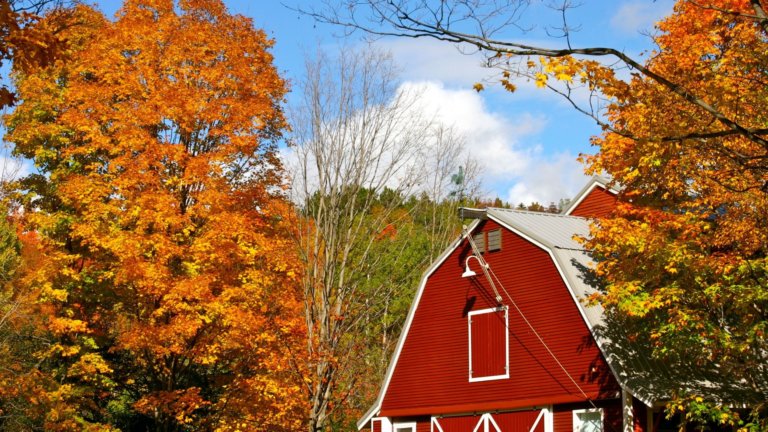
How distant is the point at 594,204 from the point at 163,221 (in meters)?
14.0

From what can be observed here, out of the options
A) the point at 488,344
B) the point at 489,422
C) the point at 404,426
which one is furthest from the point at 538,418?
the point at 404,426

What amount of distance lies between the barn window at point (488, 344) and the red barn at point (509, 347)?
29mm

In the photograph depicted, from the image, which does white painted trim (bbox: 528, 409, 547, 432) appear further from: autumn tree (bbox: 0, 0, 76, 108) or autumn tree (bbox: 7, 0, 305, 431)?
autumn tree (bbox: 0, 0, 76, 108)

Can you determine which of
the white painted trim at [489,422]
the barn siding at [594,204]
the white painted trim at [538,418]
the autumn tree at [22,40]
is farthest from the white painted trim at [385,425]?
the autumn tree at [22,40]

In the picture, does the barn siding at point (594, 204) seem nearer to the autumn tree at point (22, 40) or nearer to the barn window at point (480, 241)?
the barn window at point (480, 241)

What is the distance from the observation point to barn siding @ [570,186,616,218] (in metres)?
29.7

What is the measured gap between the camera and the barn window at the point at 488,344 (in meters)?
24.4

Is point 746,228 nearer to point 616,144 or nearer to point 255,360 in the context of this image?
point 616,144

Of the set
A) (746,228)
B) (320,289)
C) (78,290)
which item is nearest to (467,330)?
(320,289)

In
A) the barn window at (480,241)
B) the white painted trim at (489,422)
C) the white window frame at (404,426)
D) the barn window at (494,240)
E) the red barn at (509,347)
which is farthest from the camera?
the white window frame at (404,426)

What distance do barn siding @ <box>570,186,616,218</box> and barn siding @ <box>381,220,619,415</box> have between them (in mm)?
5942

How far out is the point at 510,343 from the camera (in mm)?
24266

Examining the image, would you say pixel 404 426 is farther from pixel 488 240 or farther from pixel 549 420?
pixel 488 240

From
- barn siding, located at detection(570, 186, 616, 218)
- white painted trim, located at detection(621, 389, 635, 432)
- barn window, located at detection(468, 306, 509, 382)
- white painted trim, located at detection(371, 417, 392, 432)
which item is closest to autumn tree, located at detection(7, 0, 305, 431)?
white painted trim, located at detection(371, 417, 392, 432)
